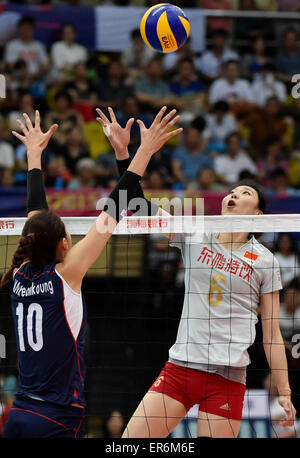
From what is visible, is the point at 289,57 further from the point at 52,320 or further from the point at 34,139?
the point at 52,320

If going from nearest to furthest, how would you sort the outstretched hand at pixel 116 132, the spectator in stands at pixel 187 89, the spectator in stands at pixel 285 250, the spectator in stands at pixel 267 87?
the outstretched hand at pixel 116 132
the spectator in stands at pixel 285 250
the spectator in stands at pixel 187 89
the spectator in stands at pixel 267 87

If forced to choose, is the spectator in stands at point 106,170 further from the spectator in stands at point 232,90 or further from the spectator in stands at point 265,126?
the spectator in stands at point 265,126

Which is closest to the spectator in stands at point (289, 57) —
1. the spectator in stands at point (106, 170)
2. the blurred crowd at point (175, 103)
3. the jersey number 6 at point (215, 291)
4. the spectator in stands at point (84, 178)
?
the blurred crowd at point (175, 103)

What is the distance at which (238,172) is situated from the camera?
36.6 feet

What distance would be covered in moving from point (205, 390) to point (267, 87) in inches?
340

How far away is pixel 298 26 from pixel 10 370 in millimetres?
8436

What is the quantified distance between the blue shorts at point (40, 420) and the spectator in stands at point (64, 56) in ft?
29.1

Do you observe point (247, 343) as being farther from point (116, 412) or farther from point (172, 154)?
point (172, 154)

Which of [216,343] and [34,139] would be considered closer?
[34,139]

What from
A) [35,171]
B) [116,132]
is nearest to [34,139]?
[35,171]

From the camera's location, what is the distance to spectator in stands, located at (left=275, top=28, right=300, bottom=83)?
41.7 ft

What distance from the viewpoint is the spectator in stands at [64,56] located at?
11836 mm

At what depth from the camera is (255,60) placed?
12.7 metres

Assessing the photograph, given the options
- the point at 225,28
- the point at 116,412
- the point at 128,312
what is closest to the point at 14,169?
the point at 128,312
